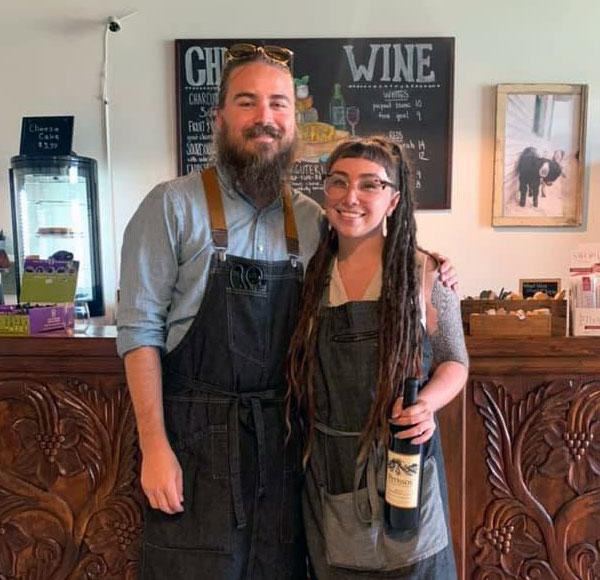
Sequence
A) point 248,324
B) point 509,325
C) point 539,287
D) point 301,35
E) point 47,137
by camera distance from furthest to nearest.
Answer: point 301,35
point 47,137
point 539,287
point 509,325
point 248,324

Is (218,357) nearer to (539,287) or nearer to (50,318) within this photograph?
(50,318)

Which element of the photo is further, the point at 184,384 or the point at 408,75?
the point at 408,75

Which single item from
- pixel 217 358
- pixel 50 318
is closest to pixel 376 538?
pixel 217 358

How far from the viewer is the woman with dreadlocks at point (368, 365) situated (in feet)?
A: 3.96

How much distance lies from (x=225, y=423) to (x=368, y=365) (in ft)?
1.07

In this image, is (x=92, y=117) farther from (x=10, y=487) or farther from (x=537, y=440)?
(x=537, y=440)

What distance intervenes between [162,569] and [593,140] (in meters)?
2.78

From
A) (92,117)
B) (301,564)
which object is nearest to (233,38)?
(92,117)

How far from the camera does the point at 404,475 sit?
1.16 metres

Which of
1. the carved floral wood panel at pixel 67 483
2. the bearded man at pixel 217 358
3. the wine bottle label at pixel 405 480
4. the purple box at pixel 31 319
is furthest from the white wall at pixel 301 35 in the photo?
the wine bottle label at pixel 405 480

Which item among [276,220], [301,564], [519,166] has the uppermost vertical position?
[519,166]

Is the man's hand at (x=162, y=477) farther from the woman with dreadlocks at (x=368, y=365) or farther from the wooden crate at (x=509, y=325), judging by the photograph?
the wooden crate at (x=509, y=325)

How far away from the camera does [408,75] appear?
2.87m

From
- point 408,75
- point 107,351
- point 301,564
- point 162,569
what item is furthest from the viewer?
point 408,75
